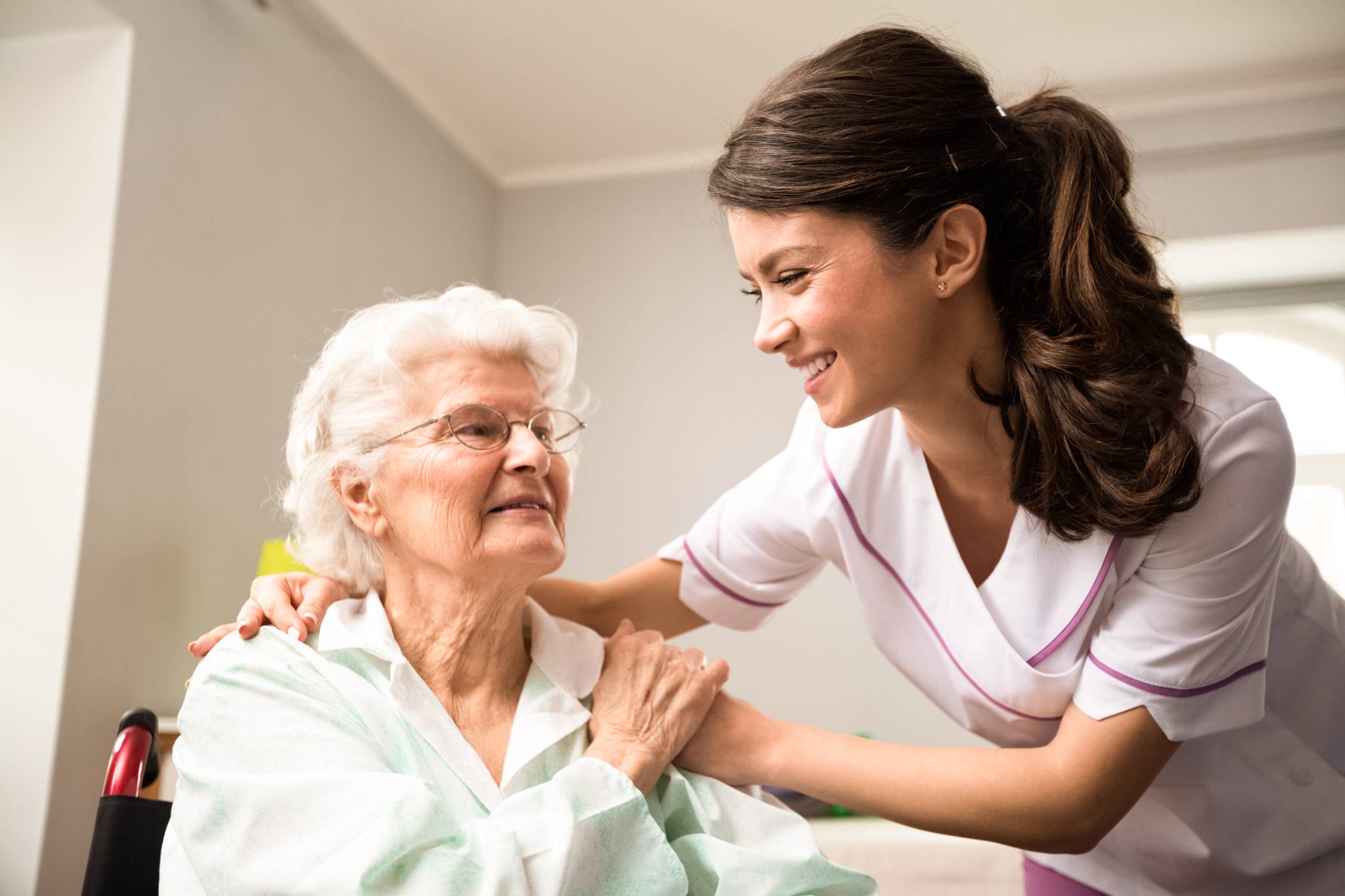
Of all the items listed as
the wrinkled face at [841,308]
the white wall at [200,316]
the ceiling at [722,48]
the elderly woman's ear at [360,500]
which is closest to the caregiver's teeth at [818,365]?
the wrinkled face at [841,308]

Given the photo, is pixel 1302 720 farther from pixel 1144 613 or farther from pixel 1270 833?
pixel 1144 613

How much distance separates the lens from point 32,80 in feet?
8.30

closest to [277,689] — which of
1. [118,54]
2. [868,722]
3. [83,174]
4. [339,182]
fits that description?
[83,174]

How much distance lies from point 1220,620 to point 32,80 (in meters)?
2.80

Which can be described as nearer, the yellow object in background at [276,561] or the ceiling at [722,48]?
the yellow object in background at [276,561]

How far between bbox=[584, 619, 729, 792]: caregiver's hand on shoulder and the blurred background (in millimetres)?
1032

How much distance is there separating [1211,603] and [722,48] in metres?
2.75

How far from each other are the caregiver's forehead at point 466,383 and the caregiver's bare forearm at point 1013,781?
2.06ft

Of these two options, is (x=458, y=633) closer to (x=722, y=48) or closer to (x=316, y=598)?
(x=316, y=598)

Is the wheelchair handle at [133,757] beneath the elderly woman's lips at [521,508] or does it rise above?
beneath

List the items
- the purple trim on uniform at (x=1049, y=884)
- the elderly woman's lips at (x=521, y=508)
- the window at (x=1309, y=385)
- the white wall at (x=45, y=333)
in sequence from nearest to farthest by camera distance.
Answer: the elderly woman's lips at (x=521, y=508), the purple trim on uniform at (x=1049, y=884), the white wall at (x=45, y=333), the window at (x=1309, y=385)

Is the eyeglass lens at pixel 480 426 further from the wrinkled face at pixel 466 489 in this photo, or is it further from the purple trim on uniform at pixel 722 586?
the purple trim on uniform at pixel 722 586

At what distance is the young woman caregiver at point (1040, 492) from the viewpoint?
3.93ft

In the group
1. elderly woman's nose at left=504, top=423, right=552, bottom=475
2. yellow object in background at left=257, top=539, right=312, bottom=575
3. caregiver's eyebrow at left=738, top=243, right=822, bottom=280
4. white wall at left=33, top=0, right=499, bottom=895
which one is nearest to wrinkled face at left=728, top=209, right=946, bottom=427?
caregiver's eyebrow at left=738, top=243, right=822, bottom=280
